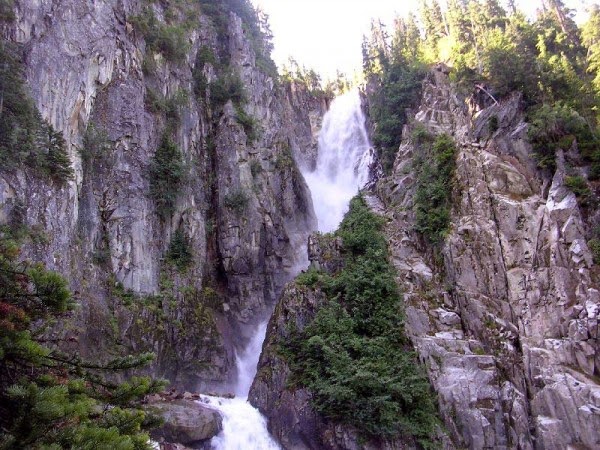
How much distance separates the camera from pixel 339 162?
137ft

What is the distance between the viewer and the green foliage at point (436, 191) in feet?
77.6

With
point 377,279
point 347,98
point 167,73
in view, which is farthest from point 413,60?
point 377,279

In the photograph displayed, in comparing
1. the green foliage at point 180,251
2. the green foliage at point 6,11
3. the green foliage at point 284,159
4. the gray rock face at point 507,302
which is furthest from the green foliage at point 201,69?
the gray rock face at point 507,302

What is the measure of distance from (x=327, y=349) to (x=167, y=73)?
20.0 meters

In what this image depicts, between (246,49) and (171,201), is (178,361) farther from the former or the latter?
(246,49)

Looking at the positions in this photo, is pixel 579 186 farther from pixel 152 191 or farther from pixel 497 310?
pixel 152 191

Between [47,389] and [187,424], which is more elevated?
[47,389]

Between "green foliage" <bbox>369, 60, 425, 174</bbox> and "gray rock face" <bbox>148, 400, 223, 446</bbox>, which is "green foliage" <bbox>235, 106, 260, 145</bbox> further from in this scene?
"gray rock face" <bbox>148, 400, 223, 446</bbox>

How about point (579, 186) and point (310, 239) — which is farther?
point (310, 239)

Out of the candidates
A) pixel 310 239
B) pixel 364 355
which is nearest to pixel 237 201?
pixel 310 239

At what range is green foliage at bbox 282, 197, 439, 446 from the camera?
16.9 metres

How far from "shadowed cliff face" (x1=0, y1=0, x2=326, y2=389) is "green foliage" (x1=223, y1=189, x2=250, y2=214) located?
0.09m

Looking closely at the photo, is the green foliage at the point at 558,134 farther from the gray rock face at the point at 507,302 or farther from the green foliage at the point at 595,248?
the green foliage at the point at 595,248

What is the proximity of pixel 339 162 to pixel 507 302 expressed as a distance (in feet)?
79.5
